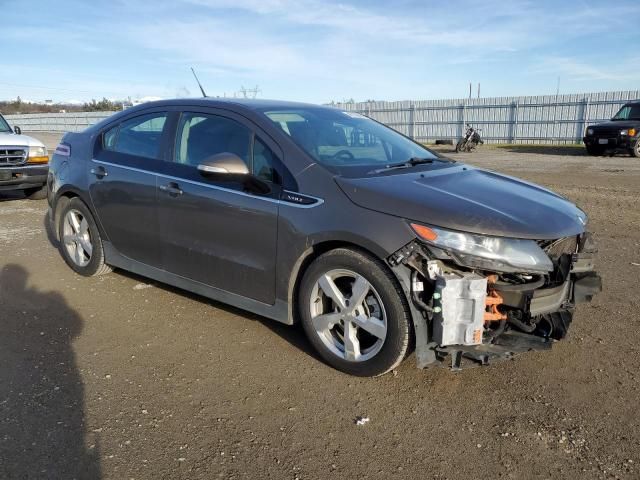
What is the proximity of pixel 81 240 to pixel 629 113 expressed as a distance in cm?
1959

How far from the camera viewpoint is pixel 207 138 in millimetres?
3984

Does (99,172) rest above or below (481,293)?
above

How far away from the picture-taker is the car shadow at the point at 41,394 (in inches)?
99.3

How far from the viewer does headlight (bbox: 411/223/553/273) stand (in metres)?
2.88

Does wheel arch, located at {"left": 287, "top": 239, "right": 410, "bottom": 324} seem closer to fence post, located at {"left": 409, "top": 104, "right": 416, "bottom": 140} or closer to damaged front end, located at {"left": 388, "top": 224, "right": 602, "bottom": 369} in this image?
damaged front end, located at {"left": 388, "top": 224, "right": 602, "bottom": 369}

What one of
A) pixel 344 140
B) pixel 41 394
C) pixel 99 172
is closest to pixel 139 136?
pixel 99 172

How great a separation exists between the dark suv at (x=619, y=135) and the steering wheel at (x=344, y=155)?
17.2 meters

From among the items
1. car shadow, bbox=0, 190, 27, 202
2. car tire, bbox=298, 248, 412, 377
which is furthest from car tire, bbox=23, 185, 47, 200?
car tire, bbox=298, 248, 412, 377

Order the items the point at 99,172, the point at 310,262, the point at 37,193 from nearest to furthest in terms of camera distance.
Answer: the point at 310,262 < the point at 99,172 < the point at 37,193

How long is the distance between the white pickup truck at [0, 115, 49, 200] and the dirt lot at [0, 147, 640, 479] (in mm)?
5621

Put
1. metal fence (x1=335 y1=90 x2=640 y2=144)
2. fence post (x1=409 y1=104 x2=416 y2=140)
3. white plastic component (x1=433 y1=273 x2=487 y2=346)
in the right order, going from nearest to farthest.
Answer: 1. white plastic component (x1=433 y1=273 x2=487 y2=346)
2. metal fence (x1=335 y1=90 x2=640 y2=144)
3. fence post (x1=409 y1=104 x2=416 y2=140)

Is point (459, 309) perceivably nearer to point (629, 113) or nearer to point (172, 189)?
point (172, 189)

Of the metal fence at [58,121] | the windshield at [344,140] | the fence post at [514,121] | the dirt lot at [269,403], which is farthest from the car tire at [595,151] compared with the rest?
the metal fence at [58,121]

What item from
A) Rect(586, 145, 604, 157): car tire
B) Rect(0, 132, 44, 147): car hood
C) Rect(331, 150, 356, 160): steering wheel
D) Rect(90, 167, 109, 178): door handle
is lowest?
Rect(586, 145, 604, 157): car tire
